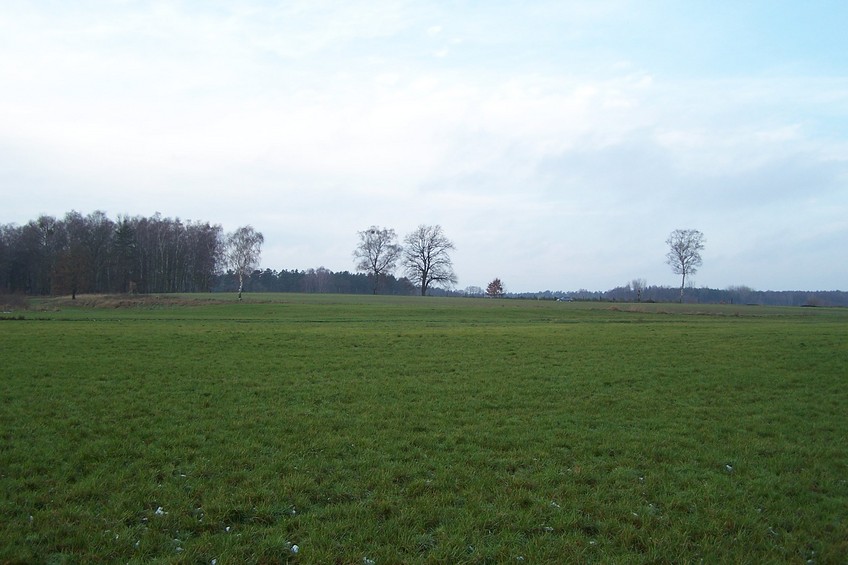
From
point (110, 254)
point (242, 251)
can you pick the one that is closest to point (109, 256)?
point (110, 254)

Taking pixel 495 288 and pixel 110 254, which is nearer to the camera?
pixel 110 254

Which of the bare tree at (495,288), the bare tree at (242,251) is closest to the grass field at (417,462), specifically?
the bare tree at (242,251)

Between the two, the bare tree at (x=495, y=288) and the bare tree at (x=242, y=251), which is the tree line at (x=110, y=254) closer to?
the bare tree at (x=242, y=251)

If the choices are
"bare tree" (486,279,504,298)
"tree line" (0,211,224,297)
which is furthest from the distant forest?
"bare tree" (486,279,504,298)

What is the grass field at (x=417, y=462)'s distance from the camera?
570cm

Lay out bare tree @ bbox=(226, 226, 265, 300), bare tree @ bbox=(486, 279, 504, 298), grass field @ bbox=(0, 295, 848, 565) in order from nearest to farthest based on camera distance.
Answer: grass field @ bbox=(0, 295, 848, 565) → bare tree @ bbox=(226, 226, 265, 300) → bare tree @ bbox=(486, 279, 504, 298)

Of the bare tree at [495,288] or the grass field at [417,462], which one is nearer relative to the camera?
the grass field at [417,462]

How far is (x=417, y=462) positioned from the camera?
27.0ft

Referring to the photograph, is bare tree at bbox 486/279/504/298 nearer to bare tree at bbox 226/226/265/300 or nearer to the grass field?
bare tree at bbox 226/226/265/300

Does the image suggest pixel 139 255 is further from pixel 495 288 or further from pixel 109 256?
pixel 495 288

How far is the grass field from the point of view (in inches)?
224

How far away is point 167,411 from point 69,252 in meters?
91.0

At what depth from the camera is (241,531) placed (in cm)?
584

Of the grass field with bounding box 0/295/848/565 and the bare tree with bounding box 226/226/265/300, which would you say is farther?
the bare tree with bounding box 226/226/265/300
